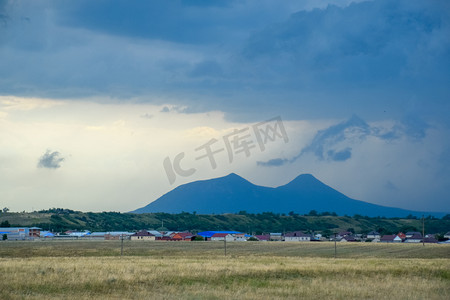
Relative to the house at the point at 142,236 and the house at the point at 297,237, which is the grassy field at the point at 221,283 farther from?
the house at the point at 297,237

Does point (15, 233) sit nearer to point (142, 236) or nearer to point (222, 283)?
point (142, 236)

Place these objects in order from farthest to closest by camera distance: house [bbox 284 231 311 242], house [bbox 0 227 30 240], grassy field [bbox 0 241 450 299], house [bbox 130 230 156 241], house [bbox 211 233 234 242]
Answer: house [bbox 284 231 311 242]
house [bbox 211 233 234 242]
house [bbox 130 230 156 241]
house [bbox 0 227 30 240]
grassy field [bbox 0 241 450 299]

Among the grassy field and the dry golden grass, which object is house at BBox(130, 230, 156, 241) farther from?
the grassy field

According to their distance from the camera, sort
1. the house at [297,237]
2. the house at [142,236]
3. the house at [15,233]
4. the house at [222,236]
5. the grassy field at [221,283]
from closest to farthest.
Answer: the grassy field at [221,283], the house at [15,233], the house at [142,236], the house at [222,236], the house at [297,237]

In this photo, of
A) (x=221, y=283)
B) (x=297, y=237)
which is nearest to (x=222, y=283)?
(x=221, y=283)

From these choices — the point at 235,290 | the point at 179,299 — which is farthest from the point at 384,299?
the point at 179,299

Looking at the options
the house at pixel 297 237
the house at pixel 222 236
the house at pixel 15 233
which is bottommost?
the house at pixel 297 237

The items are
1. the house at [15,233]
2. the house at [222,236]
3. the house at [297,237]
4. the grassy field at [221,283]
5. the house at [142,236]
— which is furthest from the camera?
the house at [297,237]

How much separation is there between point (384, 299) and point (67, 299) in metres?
15.5

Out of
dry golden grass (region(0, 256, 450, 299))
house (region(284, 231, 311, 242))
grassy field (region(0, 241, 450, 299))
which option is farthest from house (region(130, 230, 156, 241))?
grassy field (region(0, 241, 450, 299))

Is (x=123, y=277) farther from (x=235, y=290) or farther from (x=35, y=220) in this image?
(x=35, y=220)

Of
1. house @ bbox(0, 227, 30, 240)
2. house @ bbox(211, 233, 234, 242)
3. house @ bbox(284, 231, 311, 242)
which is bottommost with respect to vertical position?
house @ bbox(284, 231, 311, 242)

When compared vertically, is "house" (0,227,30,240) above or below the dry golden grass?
above

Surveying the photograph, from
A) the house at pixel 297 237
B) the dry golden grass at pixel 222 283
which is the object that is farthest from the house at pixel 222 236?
the dry golden grass at pixel 222 283
